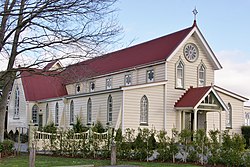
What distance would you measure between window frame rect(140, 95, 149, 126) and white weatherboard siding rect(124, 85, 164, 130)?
0.22m

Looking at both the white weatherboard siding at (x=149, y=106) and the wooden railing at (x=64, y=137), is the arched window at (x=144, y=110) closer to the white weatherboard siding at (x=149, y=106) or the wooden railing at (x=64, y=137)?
the white weatherboard siding at (x=149, y=106)

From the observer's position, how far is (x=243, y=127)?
3494cm

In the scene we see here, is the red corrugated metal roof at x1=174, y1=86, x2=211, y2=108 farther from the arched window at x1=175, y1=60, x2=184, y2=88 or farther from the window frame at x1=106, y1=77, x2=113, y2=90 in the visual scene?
the window frame at x1=106, y1=77, x2=113, y2=90

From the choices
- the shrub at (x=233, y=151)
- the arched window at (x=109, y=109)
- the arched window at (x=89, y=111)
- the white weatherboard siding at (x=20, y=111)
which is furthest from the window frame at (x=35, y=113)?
the shrub at (x=233, y=151)

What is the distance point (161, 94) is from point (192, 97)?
242 centimetres

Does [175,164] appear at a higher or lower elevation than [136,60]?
lower

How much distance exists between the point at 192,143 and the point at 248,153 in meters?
2.63

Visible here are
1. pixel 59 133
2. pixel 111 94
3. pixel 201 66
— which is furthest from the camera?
pixel 201 66

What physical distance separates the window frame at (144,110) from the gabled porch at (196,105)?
112 inches

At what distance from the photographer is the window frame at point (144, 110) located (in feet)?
96.7

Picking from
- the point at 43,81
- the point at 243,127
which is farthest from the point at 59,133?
the point at 43,81

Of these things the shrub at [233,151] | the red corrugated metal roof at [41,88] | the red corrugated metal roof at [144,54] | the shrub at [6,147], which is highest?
the red corrugated metal roof at [144,54]

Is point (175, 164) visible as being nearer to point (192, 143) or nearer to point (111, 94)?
point (192, 143)

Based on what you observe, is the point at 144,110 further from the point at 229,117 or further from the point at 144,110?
the point at 229,117
